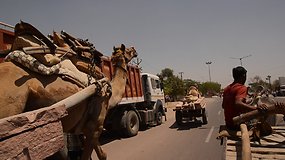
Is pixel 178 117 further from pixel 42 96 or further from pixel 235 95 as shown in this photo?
pixel 42 96

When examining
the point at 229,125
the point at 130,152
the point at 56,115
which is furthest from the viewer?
the point at 130,152

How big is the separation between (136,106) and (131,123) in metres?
1.95

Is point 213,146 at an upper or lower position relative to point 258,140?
lower

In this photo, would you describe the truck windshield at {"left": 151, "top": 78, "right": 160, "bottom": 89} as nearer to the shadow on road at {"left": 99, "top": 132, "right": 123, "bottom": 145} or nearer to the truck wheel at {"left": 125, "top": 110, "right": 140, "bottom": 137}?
the truck wheel at {"left": 125, "top": 110, "right": 140, "bottom": 137}

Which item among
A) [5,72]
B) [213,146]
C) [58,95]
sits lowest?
[213,146]

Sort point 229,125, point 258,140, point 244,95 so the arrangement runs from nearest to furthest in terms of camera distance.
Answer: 1. point 258,140
2. point 244,95
3. point 229,125


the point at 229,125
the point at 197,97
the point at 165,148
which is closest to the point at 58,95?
the point at 229,125

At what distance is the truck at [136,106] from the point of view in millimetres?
12789

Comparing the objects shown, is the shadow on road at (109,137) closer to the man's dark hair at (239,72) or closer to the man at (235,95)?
the man at (235,95)

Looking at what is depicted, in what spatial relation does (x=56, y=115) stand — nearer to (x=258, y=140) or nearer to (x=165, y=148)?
(x=258, y=140)

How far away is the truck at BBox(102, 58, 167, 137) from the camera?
504 inches

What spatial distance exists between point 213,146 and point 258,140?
20.7 feet

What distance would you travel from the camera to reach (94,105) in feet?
17.8

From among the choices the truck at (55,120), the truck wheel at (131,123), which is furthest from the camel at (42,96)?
the truck wheel at (131,123)
